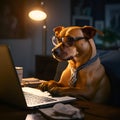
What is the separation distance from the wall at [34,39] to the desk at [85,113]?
3227mm

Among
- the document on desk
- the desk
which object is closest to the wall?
Answer: the desk

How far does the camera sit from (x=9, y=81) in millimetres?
1133

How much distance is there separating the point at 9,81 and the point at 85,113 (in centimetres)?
32

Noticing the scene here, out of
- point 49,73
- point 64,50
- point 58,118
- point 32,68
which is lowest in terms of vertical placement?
point 32,68

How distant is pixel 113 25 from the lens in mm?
4590

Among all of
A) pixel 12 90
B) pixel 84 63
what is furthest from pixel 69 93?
pixel 12 90

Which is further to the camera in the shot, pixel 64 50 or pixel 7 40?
pixel 7 40

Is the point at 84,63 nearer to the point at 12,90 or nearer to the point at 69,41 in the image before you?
the point at 69,41

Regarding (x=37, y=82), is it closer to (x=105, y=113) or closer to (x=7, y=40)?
(x=105, y=113)

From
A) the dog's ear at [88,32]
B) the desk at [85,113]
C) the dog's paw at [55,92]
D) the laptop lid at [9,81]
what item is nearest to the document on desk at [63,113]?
the desk at [85,113]

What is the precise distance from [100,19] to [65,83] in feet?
11.0

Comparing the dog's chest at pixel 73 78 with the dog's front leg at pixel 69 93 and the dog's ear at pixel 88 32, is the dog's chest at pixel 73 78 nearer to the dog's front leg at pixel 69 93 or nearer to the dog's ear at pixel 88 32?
the dog's front leg at pixel 69 93

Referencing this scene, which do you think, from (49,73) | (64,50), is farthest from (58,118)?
(49,73)

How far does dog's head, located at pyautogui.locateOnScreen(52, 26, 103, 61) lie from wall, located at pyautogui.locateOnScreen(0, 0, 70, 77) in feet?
9.65
